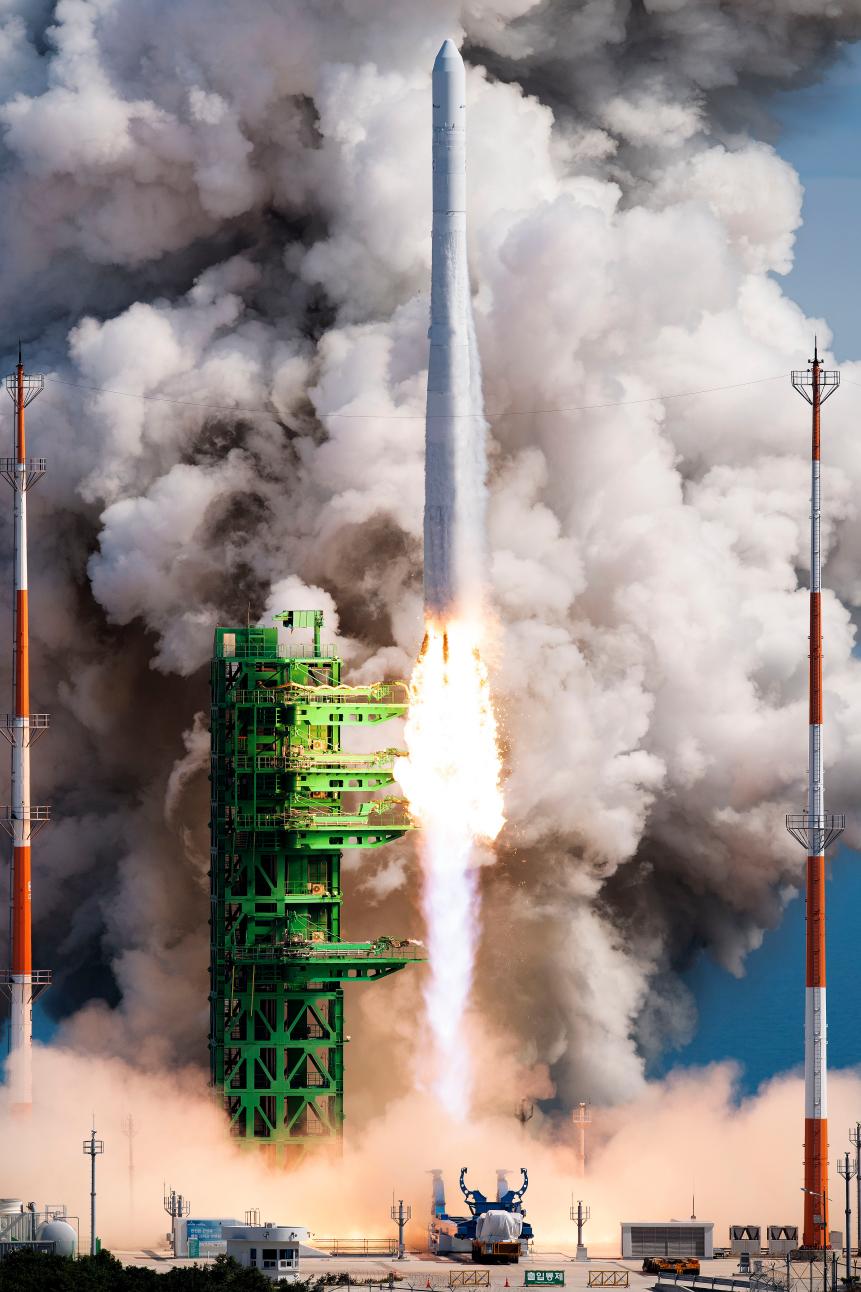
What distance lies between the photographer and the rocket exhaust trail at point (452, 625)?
4380 inches

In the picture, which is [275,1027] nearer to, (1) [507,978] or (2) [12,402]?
(1) [507,978]

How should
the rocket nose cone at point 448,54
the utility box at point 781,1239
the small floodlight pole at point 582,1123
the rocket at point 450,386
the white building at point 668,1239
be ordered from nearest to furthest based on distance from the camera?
1. the white building at point 668,1239
2. the utility box at point 781,1239
3. the rocket nose cone at point 448,54
4. the rocket at point 450,386
5. the small floodlight pole at point 582,1123

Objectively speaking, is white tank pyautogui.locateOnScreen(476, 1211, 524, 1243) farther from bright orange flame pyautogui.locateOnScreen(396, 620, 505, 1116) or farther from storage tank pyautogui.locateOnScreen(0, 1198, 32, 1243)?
storage tank pyautogui.locateOnScreen(0, 1198, 32, 1243)

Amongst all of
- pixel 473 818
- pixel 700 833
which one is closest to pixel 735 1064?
pixel 700 833

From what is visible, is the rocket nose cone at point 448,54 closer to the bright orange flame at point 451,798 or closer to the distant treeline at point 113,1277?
the bright orange flame at point 451,798

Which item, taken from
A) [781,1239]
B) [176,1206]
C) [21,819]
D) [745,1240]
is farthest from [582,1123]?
[21,819]

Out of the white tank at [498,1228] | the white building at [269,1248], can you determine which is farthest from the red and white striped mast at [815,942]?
the white building at [269,1248]

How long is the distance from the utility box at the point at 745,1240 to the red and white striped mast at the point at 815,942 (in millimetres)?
1646

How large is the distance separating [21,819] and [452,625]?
44.1 feet

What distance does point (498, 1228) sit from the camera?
353ft

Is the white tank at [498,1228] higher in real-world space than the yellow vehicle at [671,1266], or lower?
higher

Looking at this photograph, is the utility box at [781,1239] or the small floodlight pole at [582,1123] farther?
the small floodlight pole at [582,1123]

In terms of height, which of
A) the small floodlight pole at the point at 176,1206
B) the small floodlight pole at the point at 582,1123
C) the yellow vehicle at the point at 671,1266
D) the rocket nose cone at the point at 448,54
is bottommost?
the yellow vehicle at the point at 671,1266

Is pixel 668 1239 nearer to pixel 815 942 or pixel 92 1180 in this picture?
pixel 815 942
